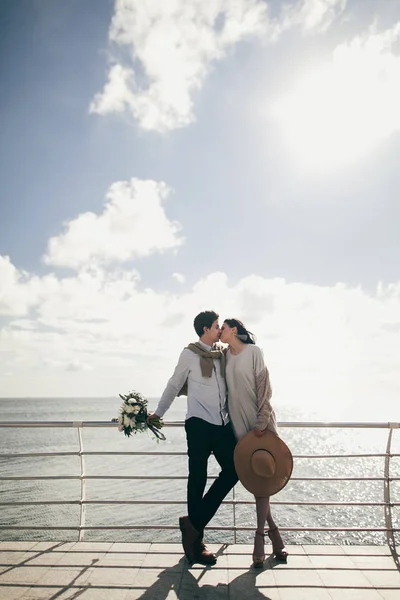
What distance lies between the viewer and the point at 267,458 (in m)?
3.73

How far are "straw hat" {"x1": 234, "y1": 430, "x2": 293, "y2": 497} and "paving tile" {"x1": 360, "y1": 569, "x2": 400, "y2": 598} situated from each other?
971 mm

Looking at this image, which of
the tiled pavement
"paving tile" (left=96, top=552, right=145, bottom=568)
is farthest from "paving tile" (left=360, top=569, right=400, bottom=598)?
"paving tile" (left=96, top=552, right=145, bottom=568)

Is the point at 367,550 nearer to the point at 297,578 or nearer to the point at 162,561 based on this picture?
the point at 297,578

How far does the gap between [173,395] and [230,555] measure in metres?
1.59

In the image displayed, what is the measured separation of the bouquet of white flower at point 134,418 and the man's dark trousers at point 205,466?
0.38 meters

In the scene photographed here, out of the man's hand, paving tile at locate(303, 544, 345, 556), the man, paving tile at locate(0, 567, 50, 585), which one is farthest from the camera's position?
the man's hand

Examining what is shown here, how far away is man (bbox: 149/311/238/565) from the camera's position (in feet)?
12.6

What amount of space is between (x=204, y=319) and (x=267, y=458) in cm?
140

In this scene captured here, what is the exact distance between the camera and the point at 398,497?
1955cm

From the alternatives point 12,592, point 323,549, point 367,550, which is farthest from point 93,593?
point 367,550

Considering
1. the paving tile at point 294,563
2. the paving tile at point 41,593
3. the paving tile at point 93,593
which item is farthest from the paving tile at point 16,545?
the paving tile at point 294,563

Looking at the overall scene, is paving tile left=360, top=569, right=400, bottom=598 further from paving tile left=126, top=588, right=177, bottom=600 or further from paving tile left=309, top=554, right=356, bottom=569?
paving tile left=126, top=588, right=177, bottom=600

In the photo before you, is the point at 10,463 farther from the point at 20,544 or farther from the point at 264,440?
the point at 264,440

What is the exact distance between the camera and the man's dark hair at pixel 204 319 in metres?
4.05
